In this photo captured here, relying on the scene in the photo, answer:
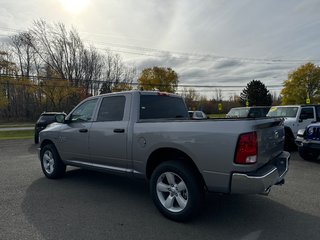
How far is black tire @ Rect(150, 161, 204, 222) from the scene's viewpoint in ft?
11.9

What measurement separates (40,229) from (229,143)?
2.75 m

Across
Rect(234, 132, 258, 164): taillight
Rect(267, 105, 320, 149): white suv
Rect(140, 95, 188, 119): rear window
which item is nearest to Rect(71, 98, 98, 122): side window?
Rect(140, 95, 188, 119): rear window

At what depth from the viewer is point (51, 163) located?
6.29 meters

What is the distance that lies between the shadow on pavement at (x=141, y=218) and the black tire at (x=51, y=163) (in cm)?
78

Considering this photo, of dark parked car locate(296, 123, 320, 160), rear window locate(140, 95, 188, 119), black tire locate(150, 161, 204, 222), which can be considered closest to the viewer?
black tire locate(150, 161, 204, 222)

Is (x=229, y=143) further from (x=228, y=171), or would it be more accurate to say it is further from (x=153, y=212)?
(x=153, y=212)

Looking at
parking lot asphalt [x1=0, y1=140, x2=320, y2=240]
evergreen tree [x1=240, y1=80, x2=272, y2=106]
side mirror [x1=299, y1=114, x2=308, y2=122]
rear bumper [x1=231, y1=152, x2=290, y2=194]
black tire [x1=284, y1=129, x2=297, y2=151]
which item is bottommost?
parking lot asphalt [x1=0, y1=140, x2=320, y2=240]

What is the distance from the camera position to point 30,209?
4305mm

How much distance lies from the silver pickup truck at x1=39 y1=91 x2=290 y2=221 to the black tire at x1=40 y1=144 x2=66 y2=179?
501 mm

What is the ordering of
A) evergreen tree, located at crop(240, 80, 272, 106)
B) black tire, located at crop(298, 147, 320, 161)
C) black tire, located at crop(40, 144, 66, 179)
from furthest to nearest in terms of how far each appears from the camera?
evergreen tree, located at crop(240, 80, 272, 106) → black tire, located at crop(298, 147, 320, 161) → black tire, located at crop(40, 144, 66, 179)

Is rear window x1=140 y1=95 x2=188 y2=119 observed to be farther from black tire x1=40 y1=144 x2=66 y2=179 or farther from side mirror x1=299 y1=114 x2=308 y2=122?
side mirror x1=299 y1=114 x2=308 y2=122

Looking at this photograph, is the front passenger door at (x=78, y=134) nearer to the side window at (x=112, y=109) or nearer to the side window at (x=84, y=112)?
the side window at (x=84, y=112)

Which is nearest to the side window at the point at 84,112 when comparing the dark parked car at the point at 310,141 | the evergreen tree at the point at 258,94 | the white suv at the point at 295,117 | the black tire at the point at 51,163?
the black tire at the point at 51,163

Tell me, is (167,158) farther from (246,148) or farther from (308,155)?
(308,155)
